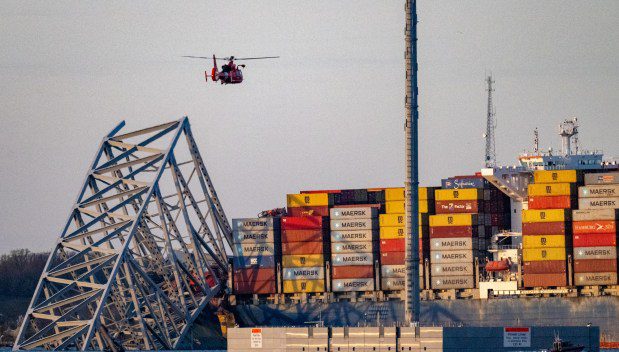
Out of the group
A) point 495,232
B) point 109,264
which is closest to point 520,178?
point 495,232

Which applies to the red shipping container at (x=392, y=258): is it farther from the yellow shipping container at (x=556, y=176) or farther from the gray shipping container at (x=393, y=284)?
the yellow shipping container at (x=556, y=176)

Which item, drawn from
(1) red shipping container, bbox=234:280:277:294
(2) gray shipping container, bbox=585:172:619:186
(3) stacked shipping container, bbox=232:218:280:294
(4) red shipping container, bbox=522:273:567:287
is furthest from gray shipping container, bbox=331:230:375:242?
(2) gray shipping container, bbox=585:172:619:186

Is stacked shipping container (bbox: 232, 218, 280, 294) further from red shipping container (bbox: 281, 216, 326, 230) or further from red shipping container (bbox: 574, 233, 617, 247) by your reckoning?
red shipping container (bbox: 574, 233, 617, 247)

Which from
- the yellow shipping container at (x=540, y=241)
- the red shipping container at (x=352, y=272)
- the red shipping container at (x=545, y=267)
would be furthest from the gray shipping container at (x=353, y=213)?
the red shipping container at (x=545, y=267)

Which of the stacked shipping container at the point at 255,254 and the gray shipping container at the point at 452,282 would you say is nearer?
the gray shipping container at the point at 452,282

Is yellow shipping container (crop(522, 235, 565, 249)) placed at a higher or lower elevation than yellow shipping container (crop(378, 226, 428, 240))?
lower
